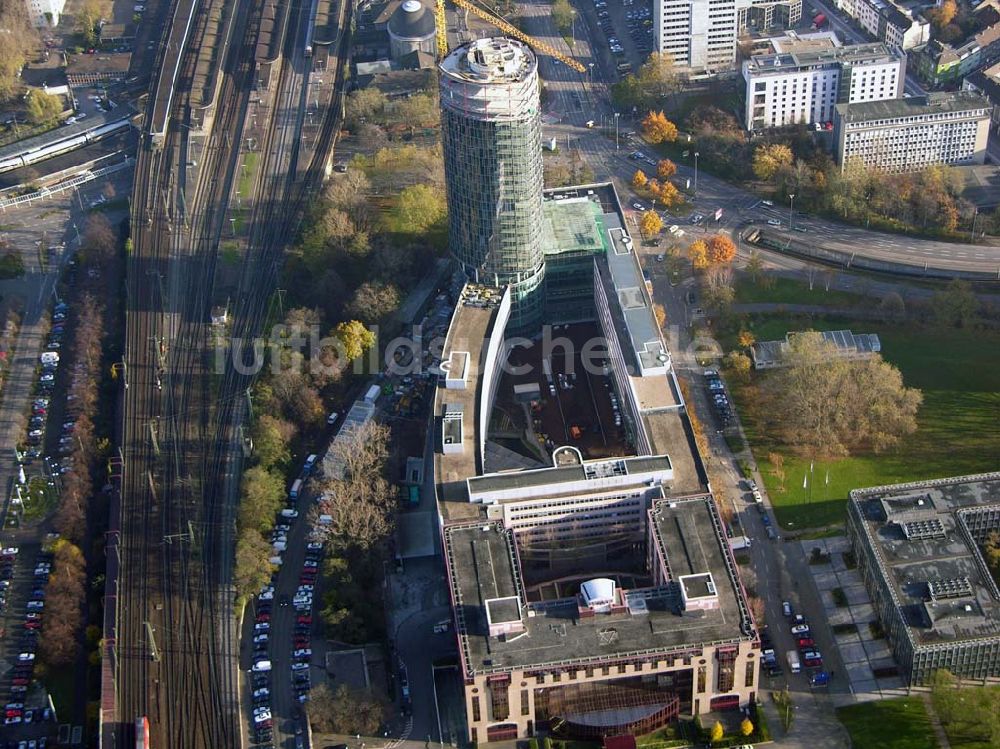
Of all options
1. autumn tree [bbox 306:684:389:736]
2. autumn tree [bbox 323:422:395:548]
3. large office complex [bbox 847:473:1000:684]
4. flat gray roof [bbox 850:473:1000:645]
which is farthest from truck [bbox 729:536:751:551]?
autumn tree [bbox 306:684:389:736]

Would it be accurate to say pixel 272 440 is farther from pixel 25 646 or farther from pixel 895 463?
pixel 895 463

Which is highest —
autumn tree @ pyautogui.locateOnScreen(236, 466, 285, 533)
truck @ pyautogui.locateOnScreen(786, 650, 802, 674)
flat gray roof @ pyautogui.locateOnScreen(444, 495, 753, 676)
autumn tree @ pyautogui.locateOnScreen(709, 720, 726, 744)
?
autumn tree @ pyautogui.locateOnScreen(236, 466, 285, 533)

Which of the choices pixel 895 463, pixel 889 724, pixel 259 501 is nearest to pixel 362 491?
pixel 259 501

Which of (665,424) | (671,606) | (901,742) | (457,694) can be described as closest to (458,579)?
(457,694)

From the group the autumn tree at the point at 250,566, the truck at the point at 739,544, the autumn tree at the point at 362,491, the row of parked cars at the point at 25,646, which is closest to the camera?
Answer: the row of parked cars at the point at 25,646

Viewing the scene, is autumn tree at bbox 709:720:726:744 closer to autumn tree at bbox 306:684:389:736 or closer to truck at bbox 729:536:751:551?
truck at bbox 729:536:751:551

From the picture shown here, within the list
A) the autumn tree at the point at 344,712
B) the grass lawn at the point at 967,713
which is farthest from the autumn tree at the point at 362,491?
the grass lawn at the point at 967,713

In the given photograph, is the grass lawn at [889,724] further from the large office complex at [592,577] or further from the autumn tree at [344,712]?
the autumn tree at [344,712]
